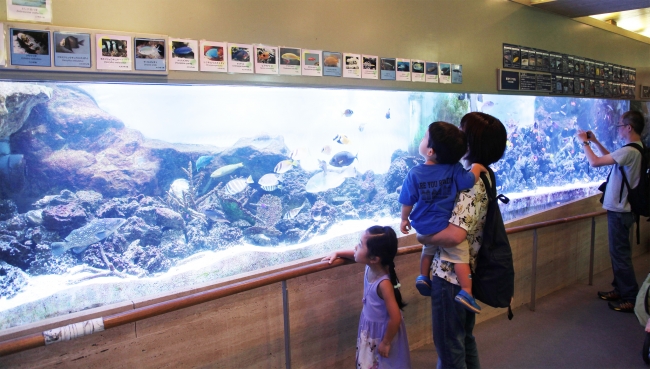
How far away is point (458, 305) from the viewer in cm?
230

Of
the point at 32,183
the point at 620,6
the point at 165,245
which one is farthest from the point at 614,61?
the point at 32,183

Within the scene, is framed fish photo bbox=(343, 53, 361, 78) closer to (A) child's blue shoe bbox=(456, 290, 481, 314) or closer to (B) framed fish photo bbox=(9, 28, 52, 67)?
(A) child's blue shoe bbox=(456, 290, 481, 314)

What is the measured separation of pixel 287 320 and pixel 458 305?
97 centimetres

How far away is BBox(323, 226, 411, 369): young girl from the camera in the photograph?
2453 millimetres

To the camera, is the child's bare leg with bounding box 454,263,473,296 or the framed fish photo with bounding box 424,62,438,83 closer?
the child's bare leg with bounding box 454,263,473,296

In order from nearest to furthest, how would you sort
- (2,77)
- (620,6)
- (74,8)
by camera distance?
1. (2,77)
2. (74,8)
3. (620,6)

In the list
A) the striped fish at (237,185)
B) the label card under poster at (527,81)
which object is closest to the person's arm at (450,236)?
the striped fish at (237,185)

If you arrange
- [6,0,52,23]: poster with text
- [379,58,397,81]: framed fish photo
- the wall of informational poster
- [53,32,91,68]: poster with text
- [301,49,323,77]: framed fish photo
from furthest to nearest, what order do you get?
the wall of informational poster, [379,58,397,81]: framed fish photo, [301,49,323,77]: framed fish photo, [53,32,91,68]: poster with text, [6,0,52,23]: poster with text

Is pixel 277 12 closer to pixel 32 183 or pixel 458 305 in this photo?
pixel 32 183

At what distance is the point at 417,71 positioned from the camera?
353 cm

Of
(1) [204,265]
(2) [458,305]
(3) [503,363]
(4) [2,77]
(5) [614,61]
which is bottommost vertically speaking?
(3) [503,363]

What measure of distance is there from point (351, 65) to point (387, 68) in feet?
1.14

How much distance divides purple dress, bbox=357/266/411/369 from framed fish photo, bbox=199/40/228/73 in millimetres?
Result: 1436

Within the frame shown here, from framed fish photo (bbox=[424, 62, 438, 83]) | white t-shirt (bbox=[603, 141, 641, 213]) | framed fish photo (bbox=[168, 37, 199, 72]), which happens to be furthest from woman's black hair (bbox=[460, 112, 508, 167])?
white t-shirt (bbox=[603, 141, 641, 213])
